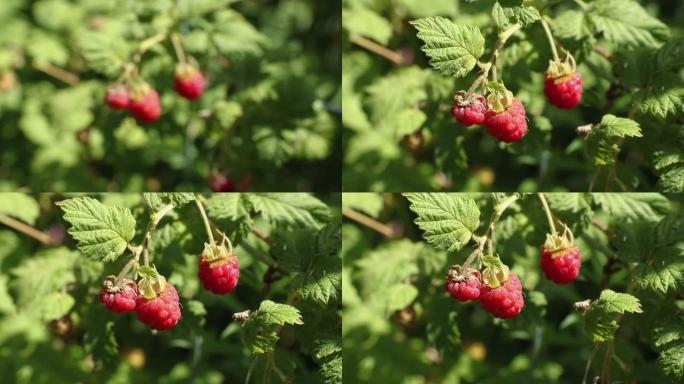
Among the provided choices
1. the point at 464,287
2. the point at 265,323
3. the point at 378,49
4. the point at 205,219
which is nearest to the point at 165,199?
the point at 205,219

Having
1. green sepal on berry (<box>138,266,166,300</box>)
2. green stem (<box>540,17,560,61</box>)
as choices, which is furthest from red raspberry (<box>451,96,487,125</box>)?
green sepal on berry (<box>138,266,166,300</box>)

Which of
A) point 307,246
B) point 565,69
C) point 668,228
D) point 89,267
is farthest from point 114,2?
point 668,228

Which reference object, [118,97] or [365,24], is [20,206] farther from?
[365,24]

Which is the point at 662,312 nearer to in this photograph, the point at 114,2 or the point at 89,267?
the point at 89,267

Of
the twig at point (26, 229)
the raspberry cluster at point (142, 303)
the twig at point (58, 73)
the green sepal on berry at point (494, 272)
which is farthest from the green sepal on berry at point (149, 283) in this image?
the twig at point (58, 73)

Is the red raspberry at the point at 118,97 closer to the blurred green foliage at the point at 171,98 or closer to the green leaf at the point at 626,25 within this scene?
the blurred green foliage at the point at 171,98

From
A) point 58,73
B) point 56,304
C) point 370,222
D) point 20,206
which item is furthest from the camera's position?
point 58,73

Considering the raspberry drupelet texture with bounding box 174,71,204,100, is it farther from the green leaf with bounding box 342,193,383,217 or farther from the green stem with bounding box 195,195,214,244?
the green stem with bounding box 195,195,214,244
